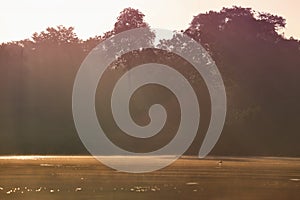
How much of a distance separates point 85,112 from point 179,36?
15.2 metres

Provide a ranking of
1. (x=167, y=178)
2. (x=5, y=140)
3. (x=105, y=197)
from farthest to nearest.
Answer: (x=5, y=140) < (x=167, y=178) < (x=105, y=197)

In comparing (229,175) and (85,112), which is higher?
(85,112)

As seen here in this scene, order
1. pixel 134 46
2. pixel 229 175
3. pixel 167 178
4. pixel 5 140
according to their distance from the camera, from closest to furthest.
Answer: pixel 167 178, pixel 229 175, pixel 5 140, pixel 134 46

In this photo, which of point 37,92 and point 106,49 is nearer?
point 37,92

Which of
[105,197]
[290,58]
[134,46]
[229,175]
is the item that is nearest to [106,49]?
[134,46]

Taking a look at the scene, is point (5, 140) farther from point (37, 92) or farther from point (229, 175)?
point (229, 175)

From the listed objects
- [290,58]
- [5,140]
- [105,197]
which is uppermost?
[290,58]

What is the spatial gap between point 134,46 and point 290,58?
16451 millimetres

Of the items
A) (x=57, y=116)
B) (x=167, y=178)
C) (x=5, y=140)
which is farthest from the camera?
(x=57, y=116)

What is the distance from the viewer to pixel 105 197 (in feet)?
74.2

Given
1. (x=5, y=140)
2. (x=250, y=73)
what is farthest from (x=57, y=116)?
(x=250, y=73)

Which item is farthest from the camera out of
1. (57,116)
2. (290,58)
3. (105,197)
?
(290,58)

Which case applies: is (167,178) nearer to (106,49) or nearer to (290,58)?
(290,58)

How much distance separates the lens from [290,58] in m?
91.8
